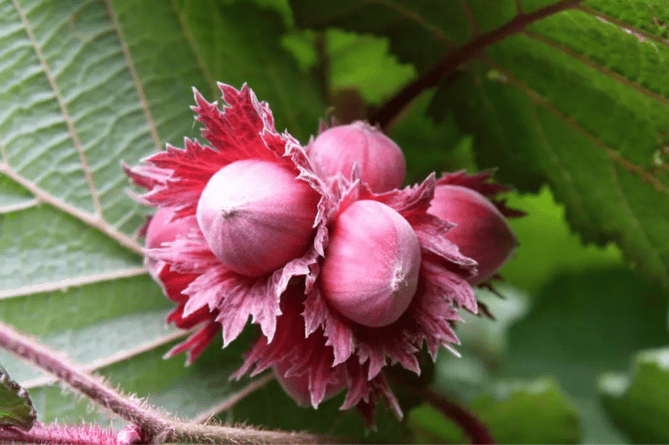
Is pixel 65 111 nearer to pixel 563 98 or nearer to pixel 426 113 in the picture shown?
pixel 426 113

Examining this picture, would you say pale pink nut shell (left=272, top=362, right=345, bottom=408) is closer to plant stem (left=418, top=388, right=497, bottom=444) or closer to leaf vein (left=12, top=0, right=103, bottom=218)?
plant stem (left=418, top=388, right=497, bottom=444)

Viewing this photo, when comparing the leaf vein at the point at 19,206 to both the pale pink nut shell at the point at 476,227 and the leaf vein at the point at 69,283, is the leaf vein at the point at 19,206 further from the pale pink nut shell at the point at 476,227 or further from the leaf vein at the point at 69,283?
the pale pink nut shell at the point at 476,227

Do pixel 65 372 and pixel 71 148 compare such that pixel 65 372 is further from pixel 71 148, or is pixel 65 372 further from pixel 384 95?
pixel 384 95

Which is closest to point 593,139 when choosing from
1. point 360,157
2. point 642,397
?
point 360,157

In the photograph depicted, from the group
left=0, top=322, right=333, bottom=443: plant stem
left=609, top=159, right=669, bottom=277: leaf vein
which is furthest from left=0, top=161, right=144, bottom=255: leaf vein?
left=609, top=159, right=669, bottom=277: leaf vein

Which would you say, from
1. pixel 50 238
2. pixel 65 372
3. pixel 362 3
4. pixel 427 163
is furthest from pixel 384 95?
pixel 65 372
